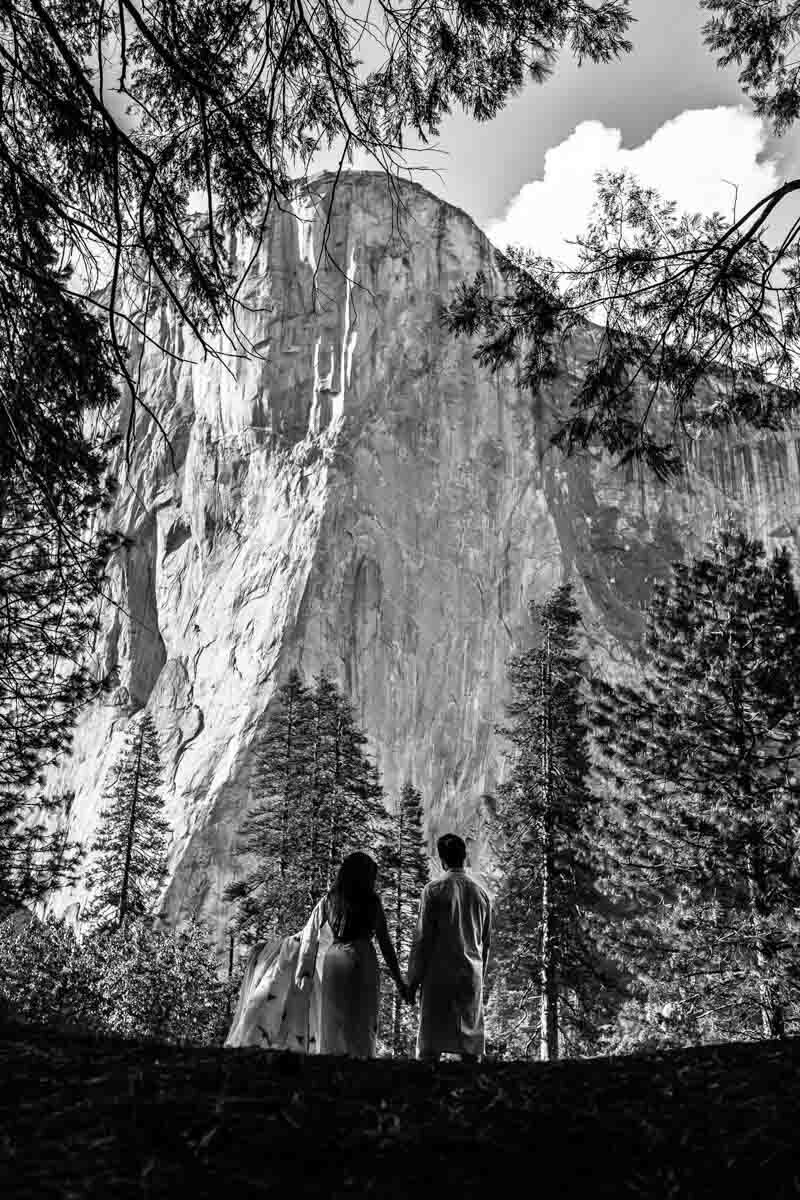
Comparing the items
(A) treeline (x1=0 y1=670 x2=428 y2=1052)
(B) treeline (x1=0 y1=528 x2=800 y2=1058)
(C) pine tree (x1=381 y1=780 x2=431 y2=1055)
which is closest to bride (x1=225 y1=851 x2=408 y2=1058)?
(A) treeline (x1=0 y1=670 x2=428 y2=1052)

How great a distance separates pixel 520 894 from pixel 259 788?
10256 millimetres

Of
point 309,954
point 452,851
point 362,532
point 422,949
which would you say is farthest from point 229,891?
point 362,532

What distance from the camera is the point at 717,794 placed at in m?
12.1

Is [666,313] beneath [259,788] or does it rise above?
beneath

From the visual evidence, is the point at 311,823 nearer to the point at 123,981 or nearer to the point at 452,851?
the point at 123,981

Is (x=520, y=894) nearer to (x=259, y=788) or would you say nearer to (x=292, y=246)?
(x=259, y=788)

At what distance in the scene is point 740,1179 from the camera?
5.59 feet

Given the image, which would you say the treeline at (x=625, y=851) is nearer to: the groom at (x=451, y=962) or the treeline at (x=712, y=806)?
the treeline at (x=712, y=806)

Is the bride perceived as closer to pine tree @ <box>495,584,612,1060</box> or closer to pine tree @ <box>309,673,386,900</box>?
pine tree @ <box>495,584,612,1060</box>

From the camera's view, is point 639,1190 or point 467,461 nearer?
point 639,1190

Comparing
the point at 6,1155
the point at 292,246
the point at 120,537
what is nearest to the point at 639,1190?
the point at 6,1155

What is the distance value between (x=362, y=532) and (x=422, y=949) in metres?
46.6

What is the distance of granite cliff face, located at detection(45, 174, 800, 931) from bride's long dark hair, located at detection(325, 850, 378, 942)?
39.3 m

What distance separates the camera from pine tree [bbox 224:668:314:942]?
20.8 m
